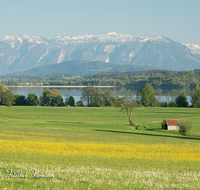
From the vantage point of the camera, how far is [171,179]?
12242 millimetres

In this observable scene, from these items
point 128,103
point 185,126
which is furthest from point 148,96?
point 185,126

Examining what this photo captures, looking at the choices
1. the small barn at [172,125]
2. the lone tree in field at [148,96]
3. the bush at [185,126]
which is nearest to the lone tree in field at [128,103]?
the small barn at [172,125]

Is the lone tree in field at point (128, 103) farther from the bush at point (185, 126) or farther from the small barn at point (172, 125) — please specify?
the bush at point (185, 126)

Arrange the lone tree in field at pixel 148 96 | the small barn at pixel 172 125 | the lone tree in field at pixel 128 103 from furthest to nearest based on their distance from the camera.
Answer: the lone tree in field at pixel 148 96, the lone tree in field at pixel 128 103, the small barn at pixel 172 125

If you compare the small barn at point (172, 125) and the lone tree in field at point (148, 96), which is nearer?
the small barn at point (172, 125)

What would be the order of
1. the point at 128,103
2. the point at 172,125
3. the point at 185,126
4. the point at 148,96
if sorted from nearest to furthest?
the point at 185,126
the point at 172,125
the point at 128,103
the point at 148,96

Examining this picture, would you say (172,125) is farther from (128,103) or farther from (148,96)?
(148,96)

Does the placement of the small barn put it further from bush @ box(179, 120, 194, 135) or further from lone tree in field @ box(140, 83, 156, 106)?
lone tree in field @ box(140, 83, 156, 106)

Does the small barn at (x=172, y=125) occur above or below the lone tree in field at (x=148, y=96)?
below

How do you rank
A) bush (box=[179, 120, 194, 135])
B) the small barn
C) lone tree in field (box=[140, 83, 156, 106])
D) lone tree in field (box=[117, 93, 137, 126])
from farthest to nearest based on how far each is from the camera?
lone tree in field (box=[140, 83, 156, 106]), lone tree in field (box=[117, 93, 137, 126]), the small barn, bush (box=[179, 120, 194, 135])

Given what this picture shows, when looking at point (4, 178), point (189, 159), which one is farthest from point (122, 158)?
point (4, 178)

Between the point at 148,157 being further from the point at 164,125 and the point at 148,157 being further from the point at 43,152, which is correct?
the point at 164,125

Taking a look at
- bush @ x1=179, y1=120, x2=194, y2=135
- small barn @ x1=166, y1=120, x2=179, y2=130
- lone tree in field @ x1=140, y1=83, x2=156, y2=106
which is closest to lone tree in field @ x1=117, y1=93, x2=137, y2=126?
small barn @ x1=166, y1=120, x2=179, y2=130

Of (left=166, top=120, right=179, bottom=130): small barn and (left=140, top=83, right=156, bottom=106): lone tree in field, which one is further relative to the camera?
(left=140, top=83, right=156, bottom=106): lone tree in field
